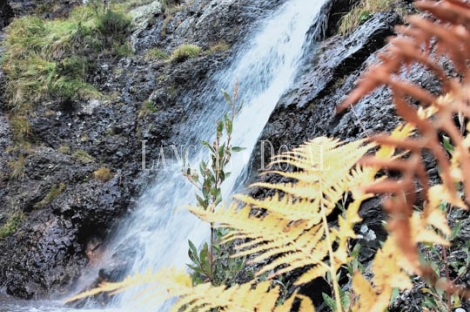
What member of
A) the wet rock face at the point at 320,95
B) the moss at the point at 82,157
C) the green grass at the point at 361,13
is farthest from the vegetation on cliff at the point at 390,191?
the moss at the point at 82,157

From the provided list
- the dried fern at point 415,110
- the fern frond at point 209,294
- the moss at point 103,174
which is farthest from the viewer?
the moss at point 103,174

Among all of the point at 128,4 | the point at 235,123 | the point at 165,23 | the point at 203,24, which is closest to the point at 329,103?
the point at 235,123

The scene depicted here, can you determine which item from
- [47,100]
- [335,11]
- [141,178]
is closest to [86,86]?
[47,100]

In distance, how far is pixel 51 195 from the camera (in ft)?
18.4

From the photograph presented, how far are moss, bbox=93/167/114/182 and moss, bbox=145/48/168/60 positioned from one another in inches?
105

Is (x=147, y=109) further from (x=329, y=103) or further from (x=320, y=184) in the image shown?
(x=320, y=184)

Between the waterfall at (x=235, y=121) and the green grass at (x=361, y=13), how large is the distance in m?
0.80

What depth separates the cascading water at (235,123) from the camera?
4449 mm

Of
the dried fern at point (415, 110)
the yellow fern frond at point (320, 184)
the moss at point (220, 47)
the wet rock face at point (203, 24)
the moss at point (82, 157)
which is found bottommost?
the moss at point (82, 157)

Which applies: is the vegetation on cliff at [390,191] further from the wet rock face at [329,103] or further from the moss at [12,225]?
the moss at [12,225]

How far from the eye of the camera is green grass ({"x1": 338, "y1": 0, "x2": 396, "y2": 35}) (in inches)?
159

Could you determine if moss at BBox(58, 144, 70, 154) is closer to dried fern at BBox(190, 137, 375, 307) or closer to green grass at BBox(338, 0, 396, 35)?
green grass at BBox(338, 0, 396, 35)

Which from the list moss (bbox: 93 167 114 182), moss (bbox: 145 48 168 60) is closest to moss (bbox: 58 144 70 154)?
moss (bbox: 93 167 114 182)

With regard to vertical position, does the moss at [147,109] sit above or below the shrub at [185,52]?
below
